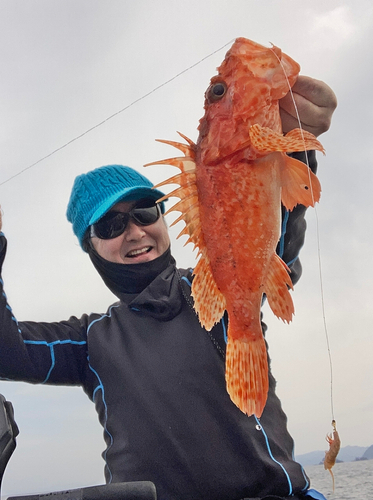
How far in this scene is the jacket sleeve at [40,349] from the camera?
131 inches

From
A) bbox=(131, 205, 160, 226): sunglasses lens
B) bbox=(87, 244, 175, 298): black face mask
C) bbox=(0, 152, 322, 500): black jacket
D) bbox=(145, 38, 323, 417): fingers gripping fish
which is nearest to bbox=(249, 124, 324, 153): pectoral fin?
bbox=(145, 38, 323, 417): fingers gripping fish

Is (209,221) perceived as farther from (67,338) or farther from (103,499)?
(67,338)

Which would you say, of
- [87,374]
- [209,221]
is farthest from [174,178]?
[87,374]

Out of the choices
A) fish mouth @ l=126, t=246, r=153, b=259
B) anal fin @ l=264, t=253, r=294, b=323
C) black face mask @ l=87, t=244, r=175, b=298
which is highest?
fish mouth @ l=126, t=246, r=153, b=259

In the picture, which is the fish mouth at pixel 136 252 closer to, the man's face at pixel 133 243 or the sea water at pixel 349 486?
the man's face at pixel 133 243

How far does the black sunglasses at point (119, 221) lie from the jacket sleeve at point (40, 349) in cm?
80

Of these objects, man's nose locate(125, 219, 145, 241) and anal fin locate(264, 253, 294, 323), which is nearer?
anal fin locate(264, 253, 294, 323)

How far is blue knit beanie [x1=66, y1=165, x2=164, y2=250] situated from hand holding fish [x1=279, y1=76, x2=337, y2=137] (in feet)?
5.57

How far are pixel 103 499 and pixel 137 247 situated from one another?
2426 millimetres

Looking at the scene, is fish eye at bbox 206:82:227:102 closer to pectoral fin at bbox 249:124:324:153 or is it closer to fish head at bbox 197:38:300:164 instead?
fish head at bbox 197:38:300:164

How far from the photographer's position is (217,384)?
121 inches

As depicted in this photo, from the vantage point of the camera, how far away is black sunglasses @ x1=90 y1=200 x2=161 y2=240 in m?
3.78

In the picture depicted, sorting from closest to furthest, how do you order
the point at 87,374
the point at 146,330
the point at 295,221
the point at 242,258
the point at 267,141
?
the point at 267,141
the point at 242,258
the point at 295,221
the point at 146,330
the point at 87,374

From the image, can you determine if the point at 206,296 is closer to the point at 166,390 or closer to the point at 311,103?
the point at 166,390
